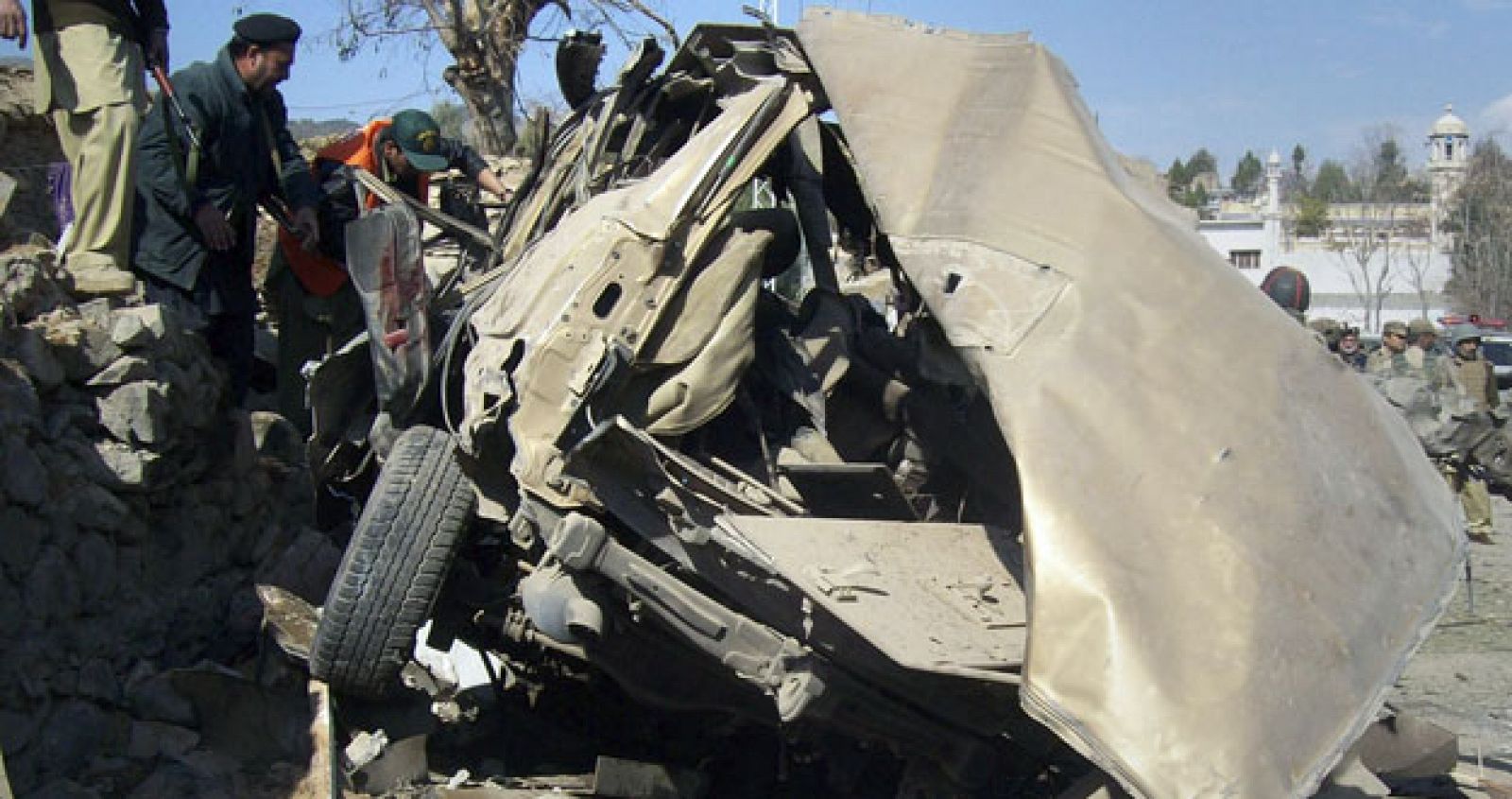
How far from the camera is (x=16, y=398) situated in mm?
4781

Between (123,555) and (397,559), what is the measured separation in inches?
43.9

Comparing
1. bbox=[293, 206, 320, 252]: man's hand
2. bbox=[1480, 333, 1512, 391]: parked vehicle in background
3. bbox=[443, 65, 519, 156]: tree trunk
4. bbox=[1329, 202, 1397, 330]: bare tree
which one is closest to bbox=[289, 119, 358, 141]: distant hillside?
bbox=[443, 65, 519, 156]: tree trunk

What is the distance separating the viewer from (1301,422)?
3.63 meters

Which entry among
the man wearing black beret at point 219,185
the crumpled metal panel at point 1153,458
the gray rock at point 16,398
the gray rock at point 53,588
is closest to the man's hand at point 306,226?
the man wearing black beret at point 219,185

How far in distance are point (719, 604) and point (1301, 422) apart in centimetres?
145

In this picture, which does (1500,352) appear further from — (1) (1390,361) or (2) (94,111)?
(2) (94,111)

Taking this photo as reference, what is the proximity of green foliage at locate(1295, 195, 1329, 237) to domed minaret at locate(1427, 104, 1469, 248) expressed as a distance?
370cm

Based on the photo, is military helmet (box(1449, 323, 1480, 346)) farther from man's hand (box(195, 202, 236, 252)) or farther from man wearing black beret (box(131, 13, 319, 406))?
man's hand (box(195, 202, 236, 252))

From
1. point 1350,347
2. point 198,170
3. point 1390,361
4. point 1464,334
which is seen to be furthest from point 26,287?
point 1464,334

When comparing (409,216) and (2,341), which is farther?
(409,216)

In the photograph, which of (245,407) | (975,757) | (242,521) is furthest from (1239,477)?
(245,407)

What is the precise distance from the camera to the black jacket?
238 inches

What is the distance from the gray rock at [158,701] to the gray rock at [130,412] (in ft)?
2.55

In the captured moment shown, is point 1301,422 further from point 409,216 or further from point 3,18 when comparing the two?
point 3,18
